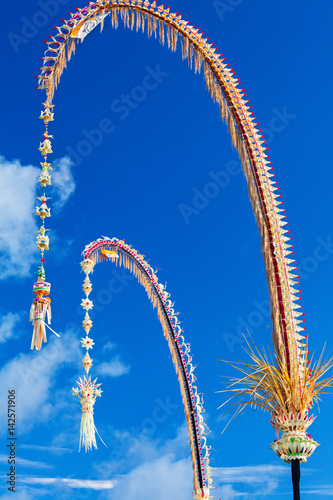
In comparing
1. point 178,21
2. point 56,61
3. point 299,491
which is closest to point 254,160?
point 178,21

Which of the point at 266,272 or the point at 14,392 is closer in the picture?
the point at 266,272

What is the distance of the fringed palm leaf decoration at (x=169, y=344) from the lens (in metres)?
16.9

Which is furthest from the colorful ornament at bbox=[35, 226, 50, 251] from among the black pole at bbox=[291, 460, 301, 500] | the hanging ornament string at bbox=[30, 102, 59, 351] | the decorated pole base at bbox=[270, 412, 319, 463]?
the black pole at bbox=[291, 460, 301, 500]

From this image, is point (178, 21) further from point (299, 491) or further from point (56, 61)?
point (299, 491)

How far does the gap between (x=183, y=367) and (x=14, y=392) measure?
5563mm

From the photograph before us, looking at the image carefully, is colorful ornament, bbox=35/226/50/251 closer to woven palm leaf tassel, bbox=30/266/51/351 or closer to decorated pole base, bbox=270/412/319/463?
woven palm leaf tassel, bbox=30/266/51/351

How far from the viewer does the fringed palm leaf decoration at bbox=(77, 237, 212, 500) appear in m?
16.9

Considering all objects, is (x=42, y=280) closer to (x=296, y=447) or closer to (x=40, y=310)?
(x=40, y=310)

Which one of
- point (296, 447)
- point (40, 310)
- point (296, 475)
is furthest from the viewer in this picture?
point (40, 310)

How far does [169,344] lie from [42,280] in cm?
915

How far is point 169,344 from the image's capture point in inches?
763

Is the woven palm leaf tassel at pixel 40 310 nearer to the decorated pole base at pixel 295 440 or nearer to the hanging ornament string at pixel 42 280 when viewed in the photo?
the hanging ornament string at pixel 42 280

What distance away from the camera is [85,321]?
59.8 feet

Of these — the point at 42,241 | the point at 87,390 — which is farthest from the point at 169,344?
the point at 42,241
